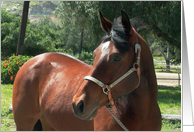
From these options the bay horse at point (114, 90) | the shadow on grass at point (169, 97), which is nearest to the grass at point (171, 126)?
the shadow on grass at point (169, 97)

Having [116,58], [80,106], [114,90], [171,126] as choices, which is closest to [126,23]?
[116,58]

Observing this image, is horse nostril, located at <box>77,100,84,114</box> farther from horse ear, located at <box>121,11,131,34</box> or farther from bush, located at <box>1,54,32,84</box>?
bush, located at <box>1,54,32,84</box>

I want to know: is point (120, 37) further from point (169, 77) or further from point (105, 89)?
point (169, 77)

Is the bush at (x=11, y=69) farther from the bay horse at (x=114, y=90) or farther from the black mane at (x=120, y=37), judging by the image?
the black mane at (x=120, y=37)

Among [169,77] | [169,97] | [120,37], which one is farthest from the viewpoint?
[169,77]

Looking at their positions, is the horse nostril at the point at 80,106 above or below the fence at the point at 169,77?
above

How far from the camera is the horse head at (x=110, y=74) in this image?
1.59 metres

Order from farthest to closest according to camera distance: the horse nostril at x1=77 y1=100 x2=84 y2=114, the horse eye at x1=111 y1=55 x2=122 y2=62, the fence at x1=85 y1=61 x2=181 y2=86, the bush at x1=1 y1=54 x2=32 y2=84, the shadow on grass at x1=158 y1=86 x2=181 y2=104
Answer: the fence at x1=85 y1=61 x2=181 y2=86, the bush at x1=1 y1=54 x2=32 y2=84, the shadow on grass at x1=158 y1=86 x2=181 y2=104, the horse eye at x1=111 y1=55 x2=122 y2=62, the horse nostril at x1=77 y1=100 x2=84 y2=114

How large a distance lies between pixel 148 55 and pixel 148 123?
2.27ft

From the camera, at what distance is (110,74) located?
5.41ft

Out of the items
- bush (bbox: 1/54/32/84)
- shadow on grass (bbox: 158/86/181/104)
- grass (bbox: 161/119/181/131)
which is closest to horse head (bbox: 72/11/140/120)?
grass (bbox: 161/119/181/131)

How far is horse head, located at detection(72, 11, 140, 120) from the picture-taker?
1.59 meters

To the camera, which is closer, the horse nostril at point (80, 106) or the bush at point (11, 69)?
the horse nostril at point (80, 106)

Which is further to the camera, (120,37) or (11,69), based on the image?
(11,69)
